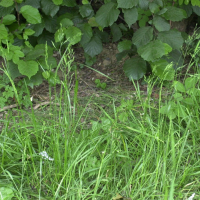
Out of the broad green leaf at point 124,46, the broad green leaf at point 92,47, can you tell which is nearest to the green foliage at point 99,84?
the broad green leaf at point 92,47

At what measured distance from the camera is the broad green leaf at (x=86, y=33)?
2682 mm

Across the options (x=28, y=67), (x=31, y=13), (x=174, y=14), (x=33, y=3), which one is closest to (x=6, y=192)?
(x=28, y=67)

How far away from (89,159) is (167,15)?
1.50 m

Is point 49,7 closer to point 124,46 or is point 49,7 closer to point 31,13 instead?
point 31,13

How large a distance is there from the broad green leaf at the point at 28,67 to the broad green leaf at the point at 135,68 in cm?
87

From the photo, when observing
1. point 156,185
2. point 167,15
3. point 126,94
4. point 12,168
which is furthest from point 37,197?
point 167,15

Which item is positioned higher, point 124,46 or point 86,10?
point 86,10

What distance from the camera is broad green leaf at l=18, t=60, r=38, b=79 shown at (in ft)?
7.42

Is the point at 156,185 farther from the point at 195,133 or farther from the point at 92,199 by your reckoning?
the point at 195,133

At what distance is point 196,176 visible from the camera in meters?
1.55

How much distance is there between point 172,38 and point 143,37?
0.84 feet

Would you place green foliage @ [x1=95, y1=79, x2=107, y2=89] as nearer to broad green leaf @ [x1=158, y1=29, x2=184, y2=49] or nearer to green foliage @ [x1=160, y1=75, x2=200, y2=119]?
broad green leaf @ [x1=158, y1=29, x2=184, y2=49]

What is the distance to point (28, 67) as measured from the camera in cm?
229

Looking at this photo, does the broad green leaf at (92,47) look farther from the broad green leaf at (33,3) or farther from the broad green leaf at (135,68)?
the broad green leaf at (33,3)
